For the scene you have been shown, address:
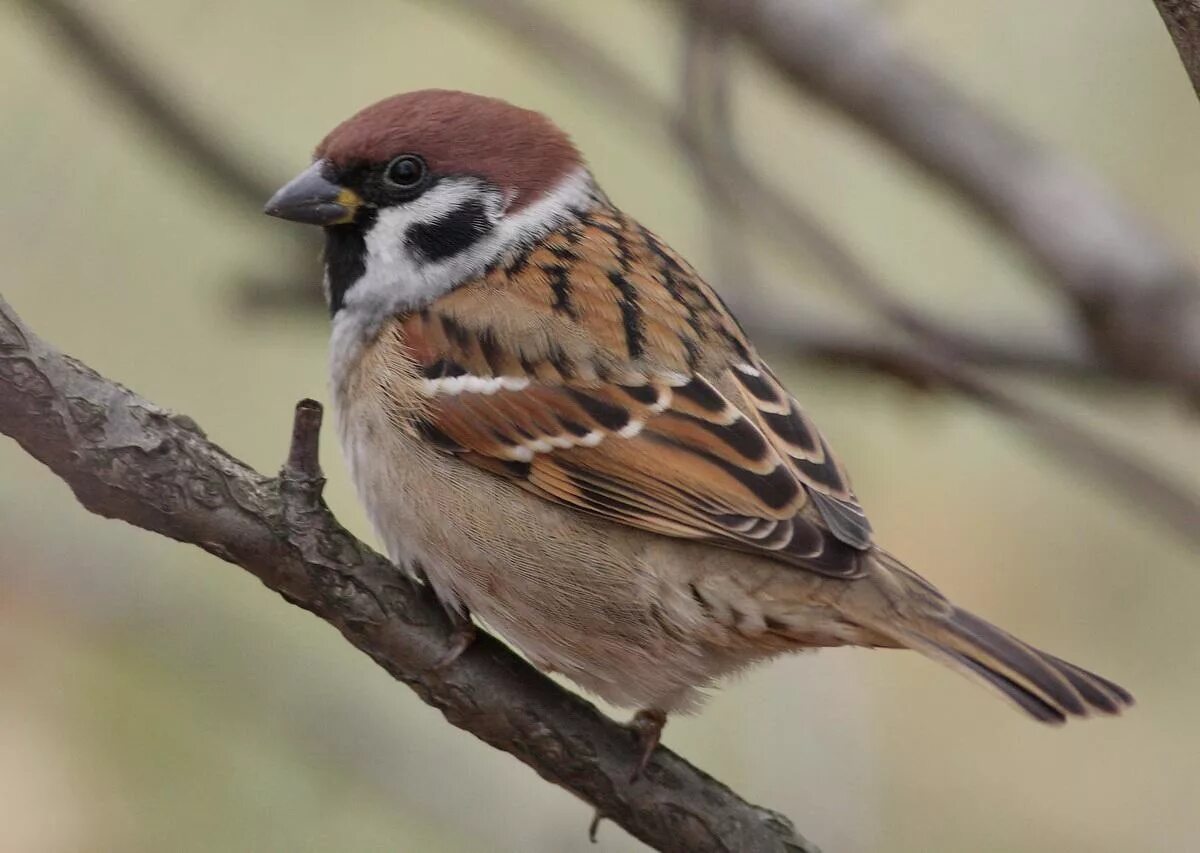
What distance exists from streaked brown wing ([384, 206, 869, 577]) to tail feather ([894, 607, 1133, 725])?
0.19 meters

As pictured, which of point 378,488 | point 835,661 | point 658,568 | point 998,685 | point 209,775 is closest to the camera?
point 998,685

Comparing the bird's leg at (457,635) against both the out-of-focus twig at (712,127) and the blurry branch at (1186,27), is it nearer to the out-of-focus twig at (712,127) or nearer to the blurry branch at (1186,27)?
the out-of-focus twig at (712,127)

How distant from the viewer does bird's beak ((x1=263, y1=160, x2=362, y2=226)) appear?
3.56 meters

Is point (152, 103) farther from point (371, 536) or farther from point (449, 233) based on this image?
point (371, 536)

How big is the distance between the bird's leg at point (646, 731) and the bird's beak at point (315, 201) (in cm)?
123

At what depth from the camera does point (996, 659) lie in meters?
3.00

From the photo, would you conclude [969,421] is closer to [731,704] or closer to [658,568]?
[731,704]

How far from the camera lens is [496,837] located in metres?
3.93

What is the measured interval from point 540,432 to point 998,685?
1.02 metres

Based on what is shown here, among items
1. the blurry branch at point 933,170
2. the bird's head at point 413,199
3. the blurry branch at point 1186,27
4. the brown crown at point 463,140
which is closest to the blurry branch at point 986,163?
the blurry branch at point 933,170

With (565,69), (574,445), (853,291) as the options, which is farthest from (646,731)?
(565,69)

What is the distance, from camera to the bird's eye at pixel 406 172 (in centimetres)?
366

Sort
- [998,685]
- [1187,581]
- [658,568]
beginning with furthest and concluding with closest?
[1187,581], [658,568], [998,685]

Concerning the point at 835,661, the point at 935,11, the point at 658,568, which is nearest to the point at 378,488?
the point at 658,568
